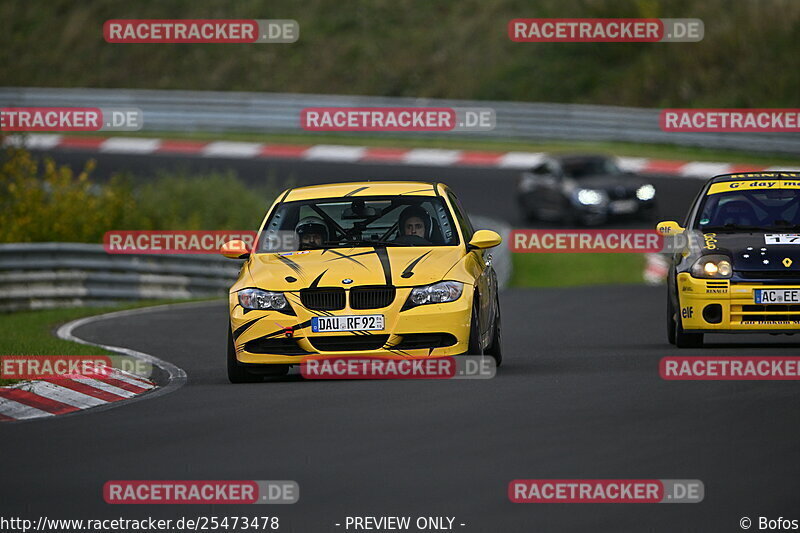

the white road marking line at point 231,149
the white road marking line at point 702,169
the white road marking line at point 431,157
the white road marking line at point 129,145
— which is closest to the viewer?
the white road marking line at point 702,169

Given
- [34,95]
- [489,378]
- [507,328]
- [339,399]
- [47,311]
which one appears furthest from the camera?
[34,95]

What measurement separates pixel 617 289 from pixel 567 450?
14.8m

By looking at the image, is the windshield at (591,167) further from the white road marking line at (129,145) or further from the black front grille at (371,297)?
the black front grille at (371,297)

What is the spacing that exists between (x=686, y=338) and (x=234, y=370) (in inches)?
170

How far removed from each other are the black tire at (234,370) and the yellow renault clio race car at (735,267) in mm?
4047

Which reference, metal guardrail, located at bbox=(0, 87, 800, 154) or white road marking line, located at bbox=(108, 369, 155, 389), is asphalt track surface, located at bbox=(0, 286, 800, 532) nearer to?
white road marking line, located at bbox=(108, 369, 155, 389)

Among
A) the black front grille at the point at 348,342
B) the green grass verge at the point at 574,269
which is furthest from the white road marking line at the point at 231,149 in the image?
the black front grille at the point at 348,342

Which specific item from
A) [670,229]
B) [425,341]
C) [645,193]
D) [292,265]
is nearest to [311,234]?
[292,265]

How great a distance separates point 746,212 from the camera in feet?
49.2

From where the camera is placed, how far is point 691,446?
29.5ft

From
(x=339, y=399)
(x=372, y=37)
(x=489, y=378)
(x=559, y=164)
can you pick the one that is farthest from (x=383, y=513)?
(x=372, y=37)

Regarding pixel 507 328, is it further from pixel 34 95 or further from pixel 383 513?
pixel 34 95

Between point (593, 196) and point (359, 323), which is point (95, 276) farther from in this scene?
point (359, 323)

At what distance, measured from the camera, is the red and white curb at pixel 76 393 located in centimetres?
1160
